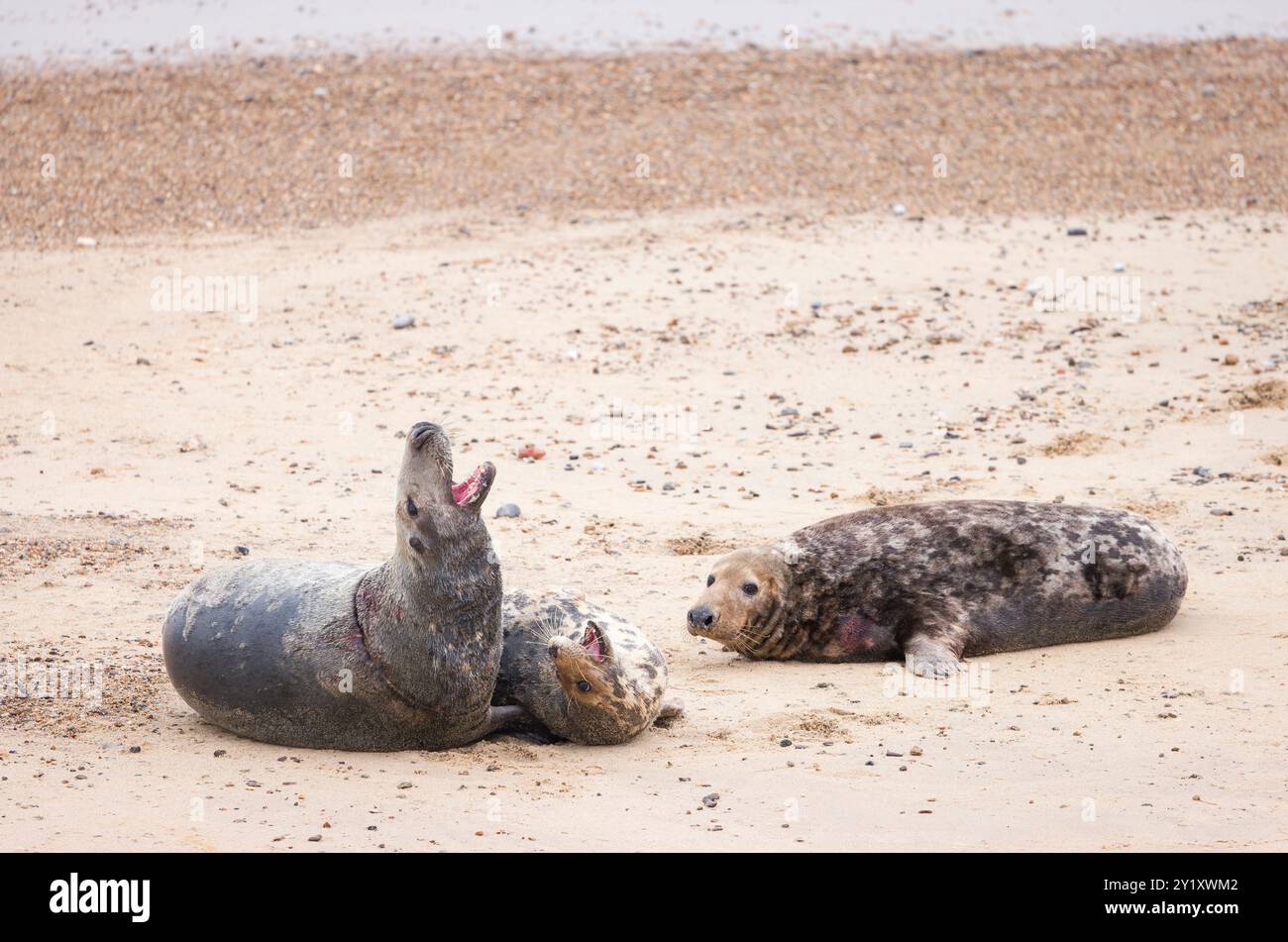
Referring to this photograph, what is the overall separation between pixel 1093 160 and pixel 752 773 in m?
13.5

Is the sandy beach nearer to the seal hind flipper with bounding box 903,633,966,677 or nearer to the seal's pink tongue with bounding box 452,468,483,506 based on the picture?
the seal hind flipper with bounding box 903,633,966,677

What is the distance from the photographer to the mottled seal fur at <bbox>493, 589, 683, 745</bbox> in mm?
5930

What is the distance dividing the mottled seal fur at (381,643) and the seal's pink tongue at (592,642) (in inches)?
13.5

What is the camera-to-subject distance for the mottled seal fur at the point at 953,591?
7332mm

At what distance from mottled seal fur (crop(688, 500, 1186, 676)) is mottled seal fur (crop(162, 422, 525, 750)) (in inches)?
68.2

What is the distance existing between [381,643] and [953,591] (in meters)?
2.92

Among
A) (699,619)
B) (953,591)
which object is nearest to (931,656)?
(953,591)

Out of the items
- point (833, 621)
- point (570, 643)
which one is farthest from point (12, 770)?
point (833, 621)

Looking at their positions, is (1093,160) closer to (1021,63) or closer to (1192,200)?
(1192,200)

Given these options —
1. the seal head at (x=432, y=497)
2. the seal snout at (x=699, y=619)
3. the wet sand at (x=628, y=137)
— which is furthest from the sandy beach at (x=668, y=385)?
the seal head at (x=432, y=497)

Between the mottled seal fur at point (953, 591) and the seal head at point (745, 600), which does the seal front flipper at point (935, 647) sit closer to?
the mottled seal fur at point (953, 591)

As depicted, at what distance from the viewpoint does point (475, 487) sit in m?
5.60

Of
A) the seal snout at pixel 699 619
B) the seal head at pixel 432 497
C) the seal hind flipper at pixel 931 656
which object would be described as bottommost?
the seal hind flipper at pixel 931 656

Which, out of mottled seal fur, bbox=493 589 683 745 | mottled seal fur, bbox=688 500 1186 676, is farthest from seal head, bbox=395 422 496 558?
mottled seal fur, bbox=688 500 1186 676
